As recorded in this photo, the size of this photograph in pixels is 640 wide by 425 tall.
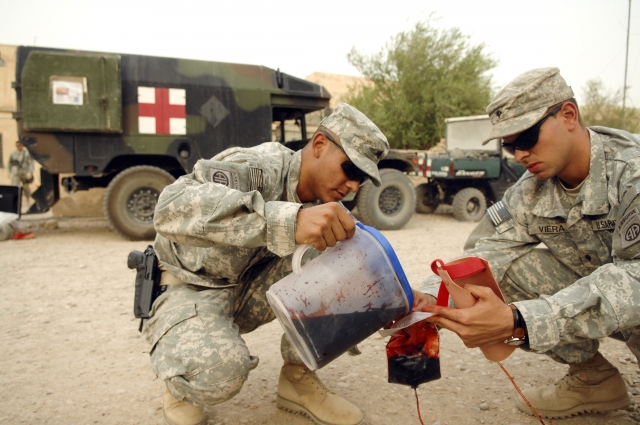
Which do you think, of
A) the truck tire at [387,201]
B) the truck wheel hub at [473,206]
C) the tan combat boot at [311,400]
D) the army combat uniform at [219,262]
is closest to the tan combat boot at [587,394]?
the tan combat boot at [311,400]

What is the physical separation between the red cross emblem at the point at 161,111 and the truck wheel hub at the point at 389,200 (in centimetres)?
289

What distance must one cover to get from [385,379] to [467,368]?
1.32ft

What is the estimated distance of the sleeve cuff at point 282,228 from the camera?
1349 mm

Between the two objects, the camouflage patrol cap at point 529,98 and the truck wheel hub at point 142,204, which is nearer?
the camouflage patrol cap at point 529,98

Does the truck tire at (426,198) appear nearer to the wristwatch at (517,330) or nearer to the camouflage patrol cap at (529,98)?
the camouflage patrol cap at (529,98)

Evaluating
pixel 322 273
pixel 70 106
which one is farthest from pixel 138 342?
pixel 70 106

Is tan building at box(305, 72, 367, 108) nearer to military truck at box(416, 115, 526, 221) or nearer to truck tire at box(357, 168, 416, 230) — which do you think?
military truck at box(416, 115, 526, 221)

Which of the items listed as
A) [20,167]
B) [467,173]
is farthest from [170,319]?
[20,167]

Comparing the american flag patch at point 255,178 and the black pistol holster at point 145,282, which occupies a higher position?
the american flag patch at point 255,178

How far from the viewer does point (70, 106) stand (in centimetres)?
562

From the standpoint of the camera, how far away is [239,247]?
1749mm

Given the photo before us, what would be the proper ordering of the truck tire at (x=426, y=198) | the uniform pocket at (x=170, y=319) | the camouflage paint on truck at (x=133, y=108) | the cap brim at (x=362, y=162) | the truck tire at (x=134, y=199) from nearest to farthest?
the uniform pocket at (x=170, y=319) < the cap brim at (x=362, y=162) < the camouflage paint on truck at (x=133, y=108) < the truck tire at (x=134, y=199) < the truck tire at (x=426, y=198)

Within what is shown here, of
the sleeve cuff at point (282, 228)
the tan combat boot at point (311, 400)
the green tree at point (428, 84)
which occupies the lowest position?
the tan combat boot at point (311, 400)

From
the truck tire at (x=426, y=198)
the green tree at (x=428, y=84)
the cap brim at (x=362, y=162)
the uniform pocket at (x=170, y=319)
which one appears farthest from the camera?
the green tree at (x=428, y=84)
